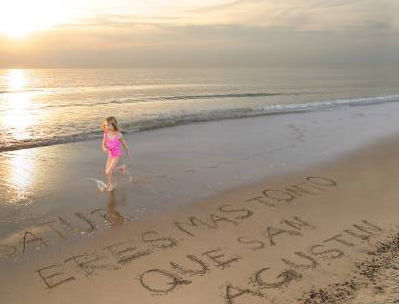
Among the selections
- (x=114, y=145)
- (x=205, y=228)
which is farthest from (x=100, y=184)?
(x=205, y=228)

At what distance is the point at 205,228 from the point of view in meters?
6.47

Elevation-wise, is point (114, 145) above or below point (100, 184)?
above

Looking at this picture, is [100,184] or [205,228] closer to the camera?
[205,228]

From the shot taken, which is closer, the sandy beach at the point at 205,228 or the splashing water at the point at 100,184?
the sandy beach at the point at 205,228

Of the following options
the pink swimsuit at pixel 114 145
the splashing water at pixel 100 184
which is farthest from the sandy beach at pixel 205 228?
the pink swimsuit at pixel 114 145

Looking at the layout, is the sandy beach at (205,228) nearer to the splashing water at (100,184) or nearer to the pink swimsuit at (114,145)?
the splashing water at (100,184)

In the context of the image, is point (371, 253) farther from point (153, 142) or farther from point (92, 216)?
point (153, 142)

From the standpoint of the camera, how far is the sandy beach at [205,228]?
15.2 ft

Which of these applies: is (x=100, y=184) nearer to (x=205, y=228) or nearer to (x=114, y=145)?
(x=114, y=145)

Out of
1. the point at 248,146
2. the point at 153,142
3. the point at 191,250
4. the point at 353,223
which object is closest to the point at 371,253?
the point at 353,223

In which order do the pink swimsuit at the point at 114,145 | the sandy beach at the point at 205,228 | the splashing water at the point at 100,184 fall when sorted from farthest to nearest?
the pink swimsuit at the point at 114,145 → the splashing water at the point at 100,184 → the sandy beach at the point at 205,228

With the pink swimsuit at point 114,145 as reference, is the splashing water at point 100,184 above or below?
below

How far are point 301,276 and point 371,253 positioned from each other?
1.20 metres

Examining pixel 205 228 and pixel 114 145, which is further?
pixel 114 145
